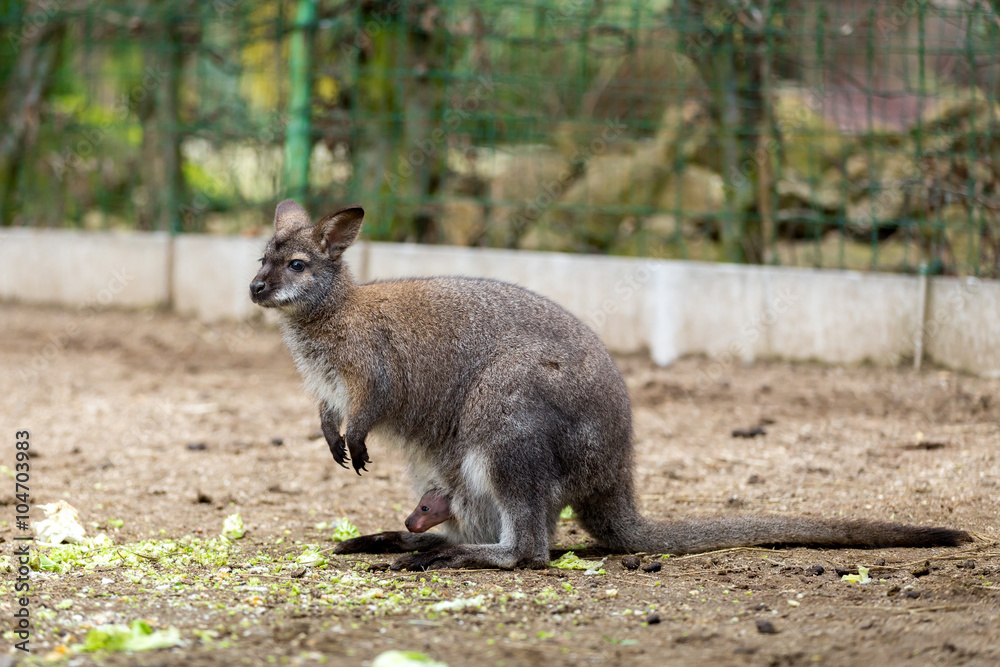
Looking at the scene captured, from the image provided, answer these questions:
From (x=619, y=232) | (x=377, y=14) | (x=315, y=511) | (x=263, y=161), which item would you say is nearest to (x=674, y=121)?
(x=619, y=232)

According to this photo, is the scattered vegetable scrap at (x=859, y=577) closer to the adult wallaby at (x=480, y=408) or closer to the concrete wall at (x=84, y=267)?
the adult wallaby at (x=480, y=408)

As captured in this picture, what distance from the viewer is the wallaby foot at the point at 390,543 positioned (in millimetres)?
4352

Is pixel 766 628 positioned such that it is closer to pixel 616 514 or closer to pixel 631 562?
pixel 631 562

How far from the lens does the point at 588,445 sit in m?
4.10

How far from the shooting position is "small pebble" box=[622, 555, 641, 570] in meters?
4.05

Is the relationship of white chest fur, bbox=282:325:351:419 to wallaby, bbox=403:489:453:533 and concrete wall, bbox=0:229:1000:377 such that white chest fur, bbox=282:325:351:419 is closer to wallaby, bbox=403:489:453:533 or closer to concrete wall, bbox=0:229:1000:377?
wallaby, bbox=403:489:453:533

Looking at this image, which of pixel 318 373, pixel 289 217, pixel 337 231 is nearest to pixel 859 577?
pixel 318 373

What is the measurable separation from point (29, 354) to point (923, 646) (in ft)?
22.4

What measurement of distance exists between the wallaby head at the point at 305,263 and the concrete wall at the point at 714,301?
112 inches

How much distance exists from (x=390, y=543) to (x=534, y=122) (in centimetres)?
433

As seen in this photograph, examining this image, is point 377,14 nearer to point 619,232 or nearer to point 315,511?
point 619,232

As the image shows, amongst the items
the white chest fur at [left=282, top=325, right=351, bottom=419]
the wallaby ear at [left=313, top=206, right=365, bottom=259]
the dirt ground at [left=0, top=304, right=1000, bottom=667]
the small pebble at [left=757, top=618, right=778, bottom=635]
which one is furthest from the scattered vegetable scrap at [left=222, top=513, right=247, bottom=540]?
the small pebble at [left=757, top=618, right=778, bottom=635]

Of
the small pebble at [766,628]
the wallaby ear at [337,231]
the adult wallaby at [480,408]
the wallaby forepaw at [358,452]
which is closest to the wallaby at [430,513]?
the adult wallaby at [480,408]

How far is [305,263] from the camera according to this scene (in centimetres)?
442
